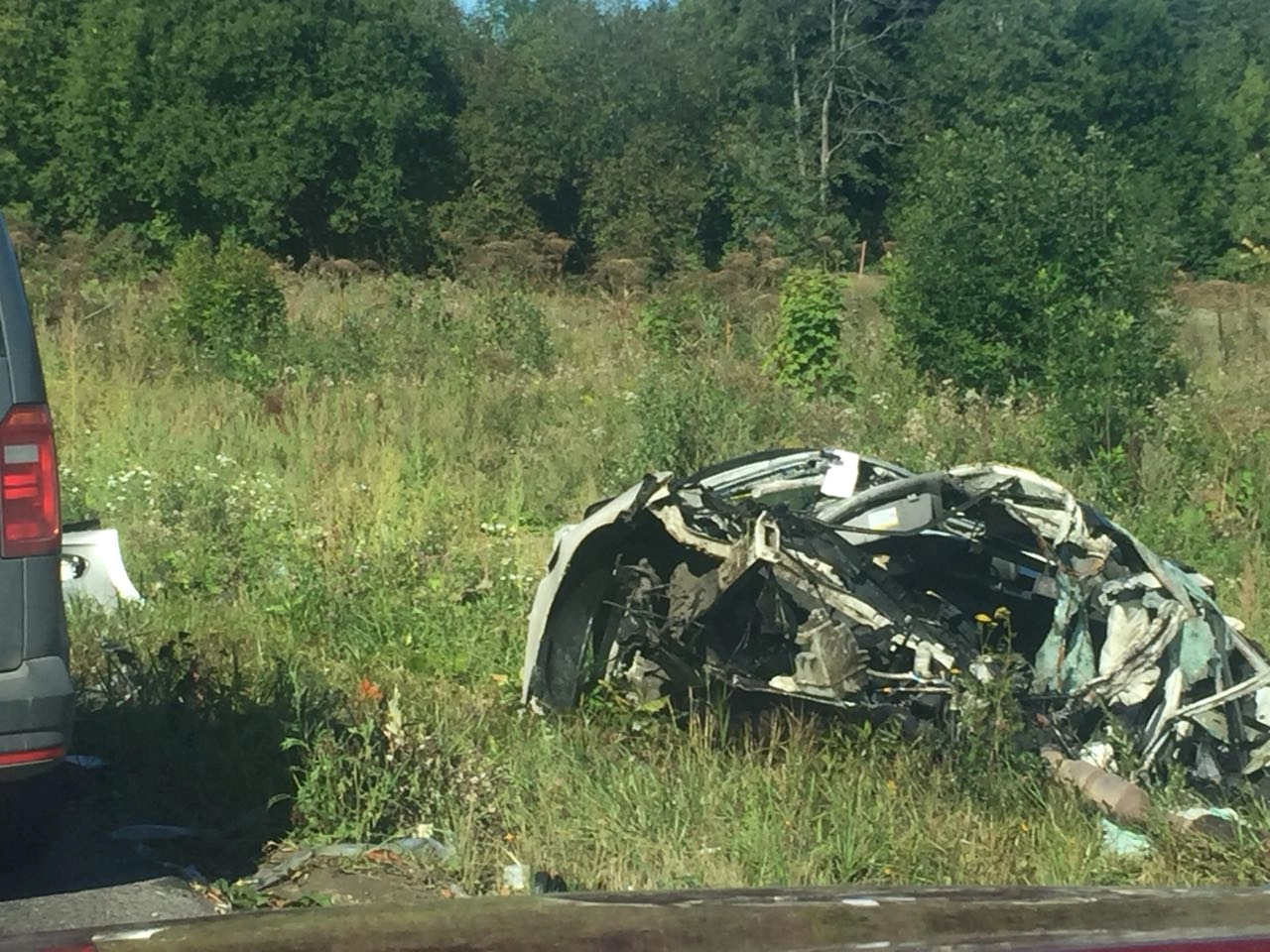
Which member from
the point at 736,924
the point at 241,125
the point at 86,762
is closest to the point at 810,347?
the point at 86,762

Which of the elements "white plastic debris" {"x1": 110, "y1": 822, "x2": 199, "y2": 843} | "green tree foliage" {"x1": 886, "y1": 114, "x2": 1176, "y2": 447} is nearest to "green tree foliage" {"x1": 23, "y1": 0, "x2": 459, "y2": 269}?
"green tree foliage" {"x1": 886, "y1": 114, "x2": 1176, "y2": 447}

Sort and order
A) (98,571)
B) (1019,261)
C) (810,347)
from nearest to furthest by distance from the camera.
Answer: (98,571) < (1019,261) < (810,347)

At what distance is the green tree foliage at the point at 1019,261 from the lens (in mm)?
12672

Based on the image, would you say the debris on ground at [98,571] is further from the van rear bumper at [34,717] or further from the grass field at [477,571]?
the van rear bumper at [34,717]

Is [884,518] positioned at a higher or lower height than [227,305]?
lower

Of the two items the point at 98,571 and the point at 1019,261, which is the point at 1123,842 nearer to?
the point at 98,571

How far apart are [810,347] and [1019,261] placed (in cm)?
199

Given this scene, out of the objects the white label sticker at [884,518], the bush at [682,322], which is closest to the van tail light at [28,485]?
the white label sticker at [884,518]

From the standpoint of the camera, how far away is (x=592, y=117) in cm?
4147

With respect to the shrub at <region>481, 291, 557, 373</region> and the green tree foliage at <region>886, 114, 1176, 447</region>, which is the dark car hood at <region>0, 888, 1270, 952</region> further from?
the shrub at <region>481, 291, 557, 373</region>

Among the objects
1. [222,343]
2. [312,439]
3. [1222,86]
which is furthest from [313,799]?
[1222,86]

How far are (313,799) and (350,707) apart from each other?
115 cm

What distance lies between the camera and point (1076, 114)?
1858 inches

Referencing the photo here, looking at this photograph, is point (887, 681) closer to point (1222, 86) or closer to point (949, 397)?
point (949, 397)
